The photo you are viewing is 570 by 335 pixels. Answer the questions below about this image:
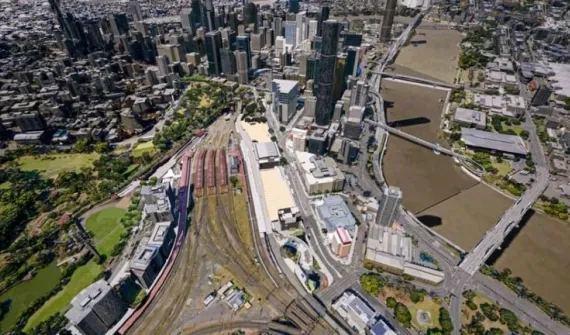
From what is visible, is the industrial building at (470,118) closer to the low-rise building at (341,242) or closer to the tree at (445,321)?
the low-rise building at (341,242)

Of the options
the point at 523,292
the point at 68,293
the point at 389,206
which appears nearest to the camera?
Result: the point at 523,292

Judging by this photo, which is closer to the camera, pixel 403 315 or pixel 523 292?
pixel 403 315

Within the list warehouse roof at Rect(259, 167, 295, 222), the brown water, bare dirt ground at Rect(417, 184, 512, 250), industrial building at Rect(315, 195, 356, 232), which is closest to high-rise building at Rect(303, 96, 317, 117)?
the brown water

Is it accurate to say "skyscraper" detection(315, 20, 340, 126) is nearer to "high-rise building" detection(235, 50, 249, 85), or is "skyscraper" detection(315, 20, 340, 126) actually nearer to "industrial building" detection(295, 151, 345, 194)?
"industrial building" detection(295, 151, 345, 194)

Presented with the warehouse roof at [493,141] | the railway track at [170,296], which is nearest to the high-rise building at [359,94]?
the warehouse roof at [493,141]

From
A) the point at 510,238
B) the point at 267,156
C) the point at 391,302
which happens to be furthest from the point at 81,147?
the point at 510,238

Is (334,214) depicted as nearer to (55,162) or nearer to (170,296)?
(170,296)
